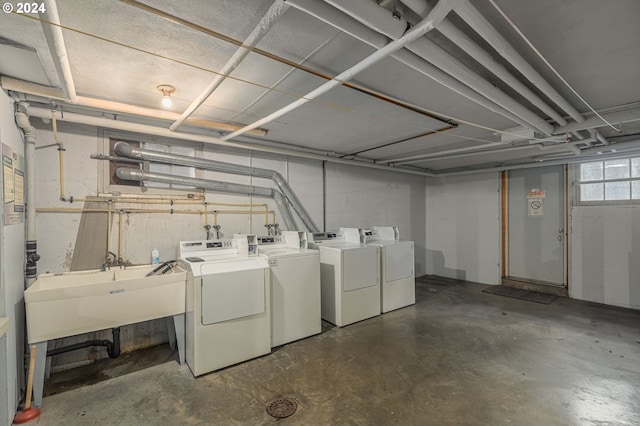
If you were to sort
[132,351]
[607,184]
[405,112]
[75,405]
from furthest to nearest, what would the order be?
[607,184] < [132,351] < [405,112] < [75,405]

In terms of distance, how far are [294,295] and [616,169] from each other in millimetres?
5154

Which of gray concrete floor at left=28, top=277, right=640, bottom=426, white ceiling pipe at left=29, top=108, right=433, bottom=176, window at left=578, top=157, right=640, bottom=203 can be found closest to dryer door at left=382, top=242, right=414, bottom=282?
gray concrete floor at left=28, top=277, right=640, bottom=426

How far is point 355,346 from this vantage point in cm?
297

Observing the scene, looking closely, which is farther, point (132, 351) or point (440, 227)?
point (440, 227)

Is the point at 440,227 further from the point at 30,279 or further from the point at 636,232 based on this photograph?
the point at 30,279

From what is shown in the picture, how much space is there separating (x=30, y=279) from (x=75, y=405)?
3.44 ft

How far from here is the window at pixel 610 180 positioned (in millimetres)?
4172

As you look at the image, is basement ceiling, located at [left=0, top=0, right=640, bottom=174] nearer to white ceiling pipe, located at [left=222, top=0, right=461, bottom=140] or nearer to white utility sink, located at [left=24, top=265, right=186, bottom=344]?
white ceiling pipe, located at [left=222, top=0, right=461, bottom=140]

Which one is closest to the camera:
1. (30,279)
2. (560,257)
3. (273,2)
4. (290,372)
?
(273,2)

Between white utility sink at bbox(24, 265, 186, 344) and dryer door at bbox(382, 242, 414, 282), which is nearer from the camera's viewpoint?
white utility sink at bbox(24, 265, 186, 344)

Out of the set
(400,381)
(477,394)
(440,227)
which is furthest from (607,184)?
(400,381)

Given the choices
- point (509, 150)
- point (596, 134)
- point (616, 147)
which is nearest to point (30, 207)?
point (509, 150)

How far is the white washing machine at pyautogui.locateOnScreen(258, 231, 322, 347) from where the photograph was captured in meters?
2.92

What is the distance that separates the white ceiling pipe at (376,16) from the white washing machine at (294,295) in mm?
2184
